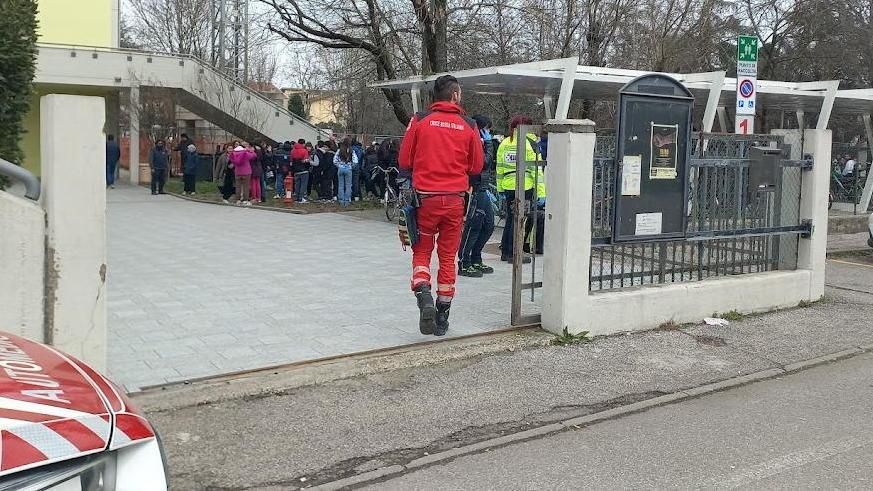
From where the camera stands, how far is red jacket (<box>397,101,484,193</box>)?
6.50m

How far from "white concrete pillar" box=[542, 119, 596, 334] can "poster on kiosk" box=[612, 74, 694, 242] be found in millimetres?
485

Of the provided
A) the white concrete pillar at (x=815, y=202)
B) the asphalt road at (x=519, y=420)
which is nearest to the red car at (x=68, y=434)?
the asphalt road at (x=519, y=420)

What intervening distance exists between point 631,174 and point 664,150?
0.47 m

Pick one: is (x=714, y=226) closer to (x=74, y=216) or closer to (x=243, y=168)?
(x=74, y=216)

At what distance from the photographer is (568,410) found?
5352 mm

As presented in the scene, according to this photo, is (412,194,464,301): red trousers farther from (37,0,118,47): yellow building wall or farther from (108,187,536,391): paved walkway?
(37,0,118,47): yellow building wall

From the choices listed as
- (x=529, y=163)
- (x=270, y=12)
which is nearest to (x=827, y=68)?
(x=270, y=12)

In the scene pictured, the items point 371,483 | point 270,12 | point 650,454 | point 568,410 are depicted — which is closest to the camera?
point 371,483

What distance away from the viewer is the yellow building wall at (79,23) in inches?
1104

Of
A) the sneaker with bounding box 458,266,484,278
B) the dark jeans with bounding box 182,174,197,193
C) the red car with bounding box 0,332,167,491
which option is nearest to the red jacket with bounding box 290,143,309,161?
the dark jeans with bounding box 182,174,197,193

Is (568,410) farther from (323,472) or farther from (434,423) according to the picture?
(323,472)

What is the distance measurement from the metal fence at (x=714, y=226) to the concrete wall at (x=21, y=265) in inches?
173

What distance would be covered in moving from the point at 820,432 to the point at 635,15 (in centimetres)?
1976

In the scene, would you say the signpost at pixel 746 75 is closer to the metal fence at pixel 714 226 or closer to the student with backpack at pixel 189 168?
the metal fence at pixel 714 226
